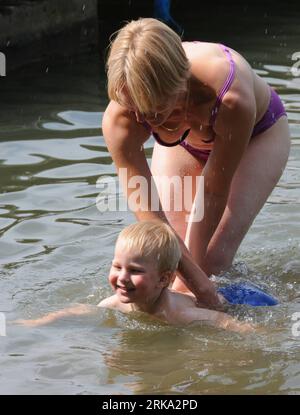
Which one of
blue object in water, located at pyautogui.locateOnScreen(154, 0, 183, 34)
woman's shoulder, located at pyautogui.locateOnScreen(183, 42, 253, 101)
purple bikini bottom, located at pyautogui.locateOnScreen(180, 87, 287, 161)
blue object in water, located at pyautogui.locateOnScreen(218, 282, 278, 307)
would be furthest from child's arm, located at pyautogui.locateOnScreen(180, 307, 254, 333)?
blue object in water, located at pyautogui.locateOnScreen(154, 0, 183, 34)

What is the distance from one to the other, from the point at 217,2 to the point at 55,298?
9.10 metres

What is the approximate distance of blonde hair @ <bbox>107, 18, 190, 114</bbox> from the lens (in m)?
4.40

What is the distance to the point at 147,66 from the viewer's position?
173 inches

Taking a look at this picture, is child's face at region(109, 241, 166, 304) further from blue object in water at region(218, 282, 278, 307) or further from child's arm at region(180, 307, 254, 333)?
blue object in water at region(218, 282, 278, 307)

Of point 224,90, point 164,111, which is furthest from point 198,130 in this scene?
point 164,111

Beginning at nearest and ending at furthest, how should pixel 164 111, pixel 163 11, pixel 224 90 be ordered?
pixel 164 111 → pixel 224 90 → pixel 163 11

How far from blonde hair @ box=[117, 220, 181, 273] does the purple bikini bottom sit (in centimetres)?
68

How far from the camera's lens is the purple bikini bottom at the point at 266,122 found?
5.36m

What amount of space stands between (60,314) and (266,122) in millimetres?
1422

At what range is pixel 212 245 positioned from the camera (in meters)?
5.37

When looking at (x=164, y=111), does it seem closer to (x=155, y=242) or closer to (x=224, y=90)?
(x=224, y=90)

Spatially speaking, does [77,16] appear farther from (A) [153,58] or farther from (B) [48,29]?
(A) [153,58]

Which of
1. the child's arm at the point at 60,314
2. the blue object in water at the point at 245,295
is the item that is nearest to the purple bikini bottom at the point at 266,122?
the blue object in water at the point at 245,295

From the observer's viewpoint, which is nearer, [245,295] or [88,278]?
[245,295]
